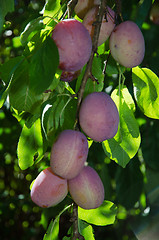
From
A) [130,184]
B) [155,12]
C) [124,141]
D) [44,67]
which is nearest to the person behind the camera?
[44,67]

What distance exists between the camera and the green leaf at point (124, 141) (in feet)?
2.52

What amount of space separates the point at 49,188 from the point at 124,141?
21 centimetres

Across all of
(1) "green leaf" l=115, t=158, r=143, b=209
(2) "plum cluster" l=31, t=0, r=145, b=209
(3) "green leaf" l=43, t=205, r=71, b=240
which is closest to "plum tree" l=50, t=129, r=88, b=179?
(2) "plum cluster" l=31, t=0, r=145, b=209

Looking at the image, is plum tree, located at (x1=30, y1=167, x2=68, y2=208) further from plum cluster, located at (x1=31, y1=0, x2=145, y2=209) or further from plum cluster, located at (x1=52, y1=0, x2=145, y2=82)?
plum cluster, located at (x1=52, y1=0, x2=145, y2=82)

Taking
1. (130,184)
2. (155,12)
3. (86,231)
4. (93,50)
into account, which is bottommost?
(130,184)

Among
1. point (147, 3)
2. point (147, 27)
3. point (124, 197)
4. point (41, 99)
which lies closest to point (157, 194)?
point (124, 197)

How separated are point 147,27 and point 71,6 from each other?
76 cm

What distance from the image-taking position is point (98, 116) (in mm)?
619

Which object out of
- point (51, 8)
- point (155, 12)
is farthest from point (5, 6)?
point (155, 12)

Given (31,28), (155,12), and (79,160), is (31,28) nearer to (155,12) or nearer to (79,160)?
(79,160)

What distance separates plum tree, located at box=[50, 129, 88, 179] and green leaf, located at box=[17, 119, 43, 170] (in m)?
0.18

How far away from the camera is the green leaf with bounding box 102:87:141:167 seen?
2.52 ft

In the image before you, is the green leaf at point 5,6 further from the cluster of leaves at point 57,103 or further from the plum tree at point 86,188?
the plum tree at point 86,188

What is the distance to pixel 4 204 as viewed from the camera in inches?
90.6
